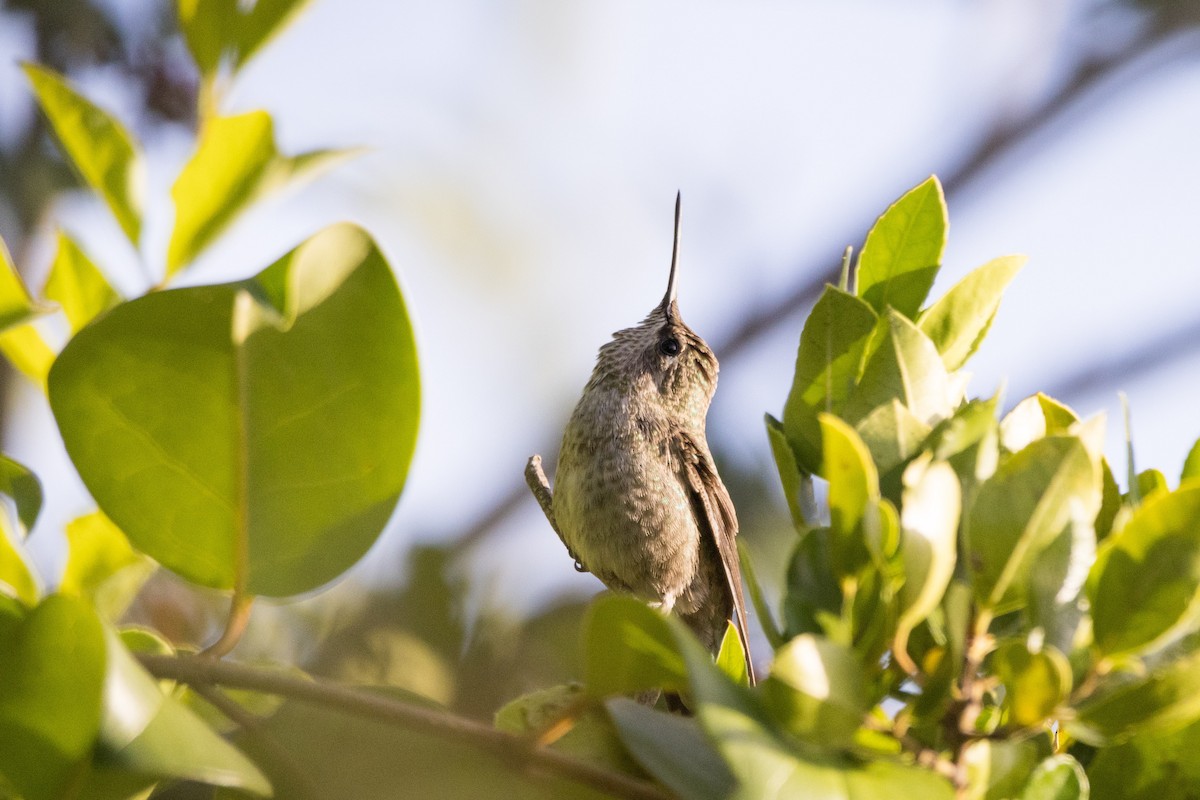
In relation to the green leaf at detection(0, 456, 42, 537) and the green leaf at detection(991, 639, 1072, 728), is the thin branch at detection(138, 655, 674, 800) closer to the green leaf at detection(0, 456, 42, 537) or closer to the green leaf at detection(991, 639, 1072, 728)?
the green leaf at detection(991, 639, 1072, 728)

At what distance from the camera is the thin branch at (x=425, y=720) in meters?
1.10

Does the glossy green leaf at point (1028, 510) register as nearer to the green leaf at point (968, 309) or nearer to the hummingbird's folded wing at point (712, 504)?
the green leaf at point (968, 309)

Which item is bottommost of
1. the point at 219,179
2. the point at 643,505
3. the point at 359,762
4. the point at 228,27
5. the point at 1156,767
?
the point at 643,505

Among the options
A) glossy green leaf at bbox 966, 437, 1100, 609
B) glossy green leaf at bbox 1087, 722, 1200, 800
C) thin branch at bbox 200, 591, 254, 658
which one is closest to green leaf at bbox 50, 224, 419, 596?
thin branch at bbox 200, 591, 254, 658

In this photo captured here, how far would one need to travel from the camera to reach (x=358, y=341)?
50.3 inches

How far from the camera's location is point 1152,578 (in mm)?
1081

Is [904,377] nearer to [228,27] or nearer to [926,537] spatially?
[926,537]

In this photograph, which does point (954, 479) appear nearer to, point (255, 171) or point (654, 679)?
point (654, 679)

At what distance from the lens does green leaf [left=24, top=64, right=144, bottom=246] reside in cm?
160

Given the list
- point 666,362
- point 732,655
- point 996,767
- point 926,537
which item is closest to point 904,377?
point 926,537

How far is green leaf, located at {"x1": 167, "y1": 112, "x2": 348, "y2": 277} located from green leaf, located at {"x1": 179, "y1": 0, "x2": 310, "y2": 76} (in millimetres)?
89

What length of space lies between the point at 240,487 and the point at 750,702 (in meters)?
0.63

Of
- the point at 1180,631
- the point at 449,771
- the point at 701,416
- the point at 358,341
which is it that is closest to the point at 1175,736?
the point at 1180,631

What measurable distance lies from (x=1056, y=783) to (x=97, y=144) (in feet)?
4.49
